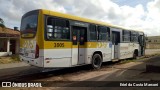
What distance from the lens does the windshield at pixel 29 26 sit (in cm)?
1146

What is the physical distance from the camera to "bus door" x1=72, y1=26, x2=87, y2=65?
12.9 metres

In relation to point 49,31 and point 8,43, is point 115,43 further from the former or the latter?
point 8,43

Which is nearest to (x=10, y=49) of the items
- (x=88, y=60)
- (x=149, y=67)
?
(x=88, y=60)

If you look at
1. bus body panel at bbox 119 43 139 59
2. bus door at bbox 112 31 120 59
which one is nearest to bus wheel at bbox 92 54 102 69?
bus door at bbox 112 31 120 59

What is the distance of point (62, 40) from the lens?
12.0 metres

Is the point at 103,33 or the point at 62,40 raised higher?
the point at 103,33

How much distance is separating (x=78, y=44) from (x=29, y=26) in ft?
9.76

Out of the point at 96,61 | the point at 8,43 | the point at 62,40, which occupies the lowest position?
the point at 96,61

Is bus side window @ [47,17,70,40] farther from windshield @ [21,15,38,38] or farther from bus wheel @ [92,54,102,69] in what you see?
bus wheel @ [92,54,102,69]

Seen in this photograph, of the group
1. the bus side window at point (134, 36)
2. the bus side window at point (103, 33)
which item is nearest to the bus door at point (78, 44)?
the bus side window at point (103, 33)

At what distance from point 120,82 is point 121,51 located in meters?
8.62

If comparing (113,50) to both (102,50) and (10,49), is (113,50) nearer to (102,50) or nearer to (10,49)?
(102,50)

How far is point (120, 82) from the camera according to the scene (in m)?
10.3

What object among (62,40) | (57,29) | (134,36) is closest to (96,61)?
(62,40)
